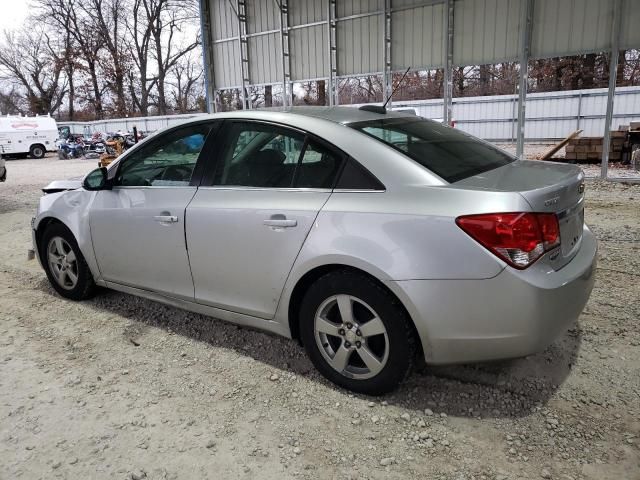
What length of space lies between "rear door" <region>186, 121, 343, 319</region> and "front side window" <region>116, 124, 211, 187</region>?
22 centimetres

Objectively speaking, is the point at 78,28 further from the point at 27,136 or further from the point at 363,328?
the point at 363,328

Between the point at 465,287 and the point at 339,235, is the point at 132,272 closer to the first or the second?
the point at 339,235

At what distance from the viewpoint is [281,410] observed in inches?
108

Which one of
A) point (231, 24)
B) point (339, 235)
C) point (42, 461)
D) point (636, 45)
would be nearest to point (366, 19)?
point (231, 24)

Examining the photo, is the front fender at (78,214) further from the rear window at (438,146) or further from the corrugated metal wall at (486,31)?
the corrugated metal wall at (486,31)

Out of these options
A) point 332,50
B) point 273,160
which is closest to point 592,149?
point 332,50

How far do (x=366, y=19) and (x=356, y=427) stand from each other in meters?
12.1

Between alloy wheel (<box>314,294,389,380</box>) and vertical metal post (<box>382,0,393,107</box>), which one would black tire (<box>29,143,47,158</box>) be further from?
alloy wheel (<box>314,294,389,380</box>)

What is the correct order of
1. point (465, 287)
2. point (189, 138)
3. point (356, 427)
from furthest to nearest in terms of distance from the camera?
point (189, 138) → point (356, 427) → point (465, 287)

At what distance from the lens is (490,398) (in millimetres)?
2742

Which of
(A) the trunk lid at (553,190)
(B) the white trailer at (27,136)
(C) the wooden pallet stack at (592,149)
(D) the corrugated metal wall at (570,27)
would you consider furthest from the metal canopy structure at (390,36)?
(B) the white trailer at (27,136)

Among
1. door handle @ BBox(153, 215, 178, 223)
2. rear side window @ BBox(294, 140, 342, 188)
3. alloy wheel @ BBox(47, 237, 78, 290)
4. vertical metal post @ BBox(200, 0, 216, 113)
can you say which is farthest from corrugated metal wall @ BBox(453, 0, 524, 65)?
alloy wheel @ BBox(47, 237, 78, 290)

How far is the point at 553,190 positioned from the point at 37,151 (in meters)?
30.4

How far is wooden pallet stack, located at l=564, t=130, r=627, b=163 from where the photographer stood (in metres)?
13.1
